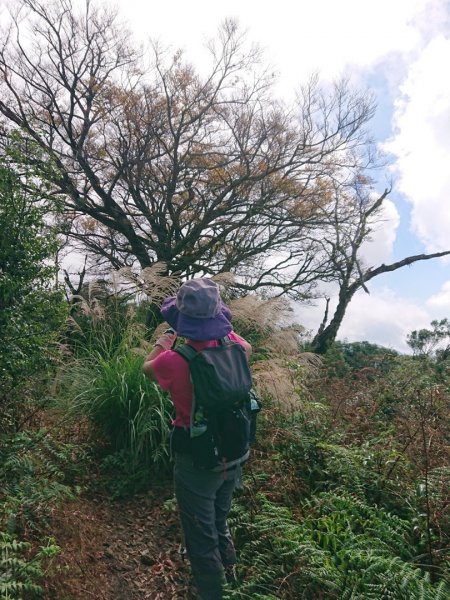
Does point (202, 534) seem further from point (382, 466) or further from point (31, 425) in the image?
point (31, 425)

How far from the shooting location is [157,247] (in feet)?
39.1

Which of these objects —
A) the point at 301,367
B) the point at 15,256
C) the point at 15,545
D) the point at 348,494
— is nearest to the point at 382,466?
the point at 348,494

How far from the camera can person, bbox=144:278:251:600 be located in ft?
7.75

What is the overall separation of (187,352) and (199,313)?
0.21 meters

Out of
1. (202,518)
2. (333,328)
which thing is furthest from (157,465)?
(333,328)

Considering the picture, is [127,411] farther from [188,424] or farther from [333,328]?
[333,328]

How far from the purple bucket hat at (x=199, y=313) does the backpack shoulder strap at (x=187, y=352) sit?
0.06 m

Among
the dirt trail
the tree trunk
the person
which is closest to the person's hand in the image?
the person

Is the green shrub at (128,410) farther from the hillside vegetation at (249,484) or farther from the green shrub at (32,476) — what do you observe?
the green shrub at (32,476)

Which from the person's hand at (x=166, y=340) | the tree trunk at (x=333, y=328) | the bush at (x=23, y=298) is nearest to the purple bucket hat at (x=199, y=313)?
the person's hand at (x=166, y=340)

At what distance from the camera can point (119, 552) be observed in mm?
3199

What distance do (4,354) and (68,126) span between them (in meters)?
9.08

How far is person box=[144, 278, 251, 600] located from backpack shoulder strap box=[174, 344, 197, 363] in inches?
0.9

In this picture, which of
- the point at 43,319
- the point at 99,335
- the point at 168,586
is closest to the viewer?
the point at 168,586
